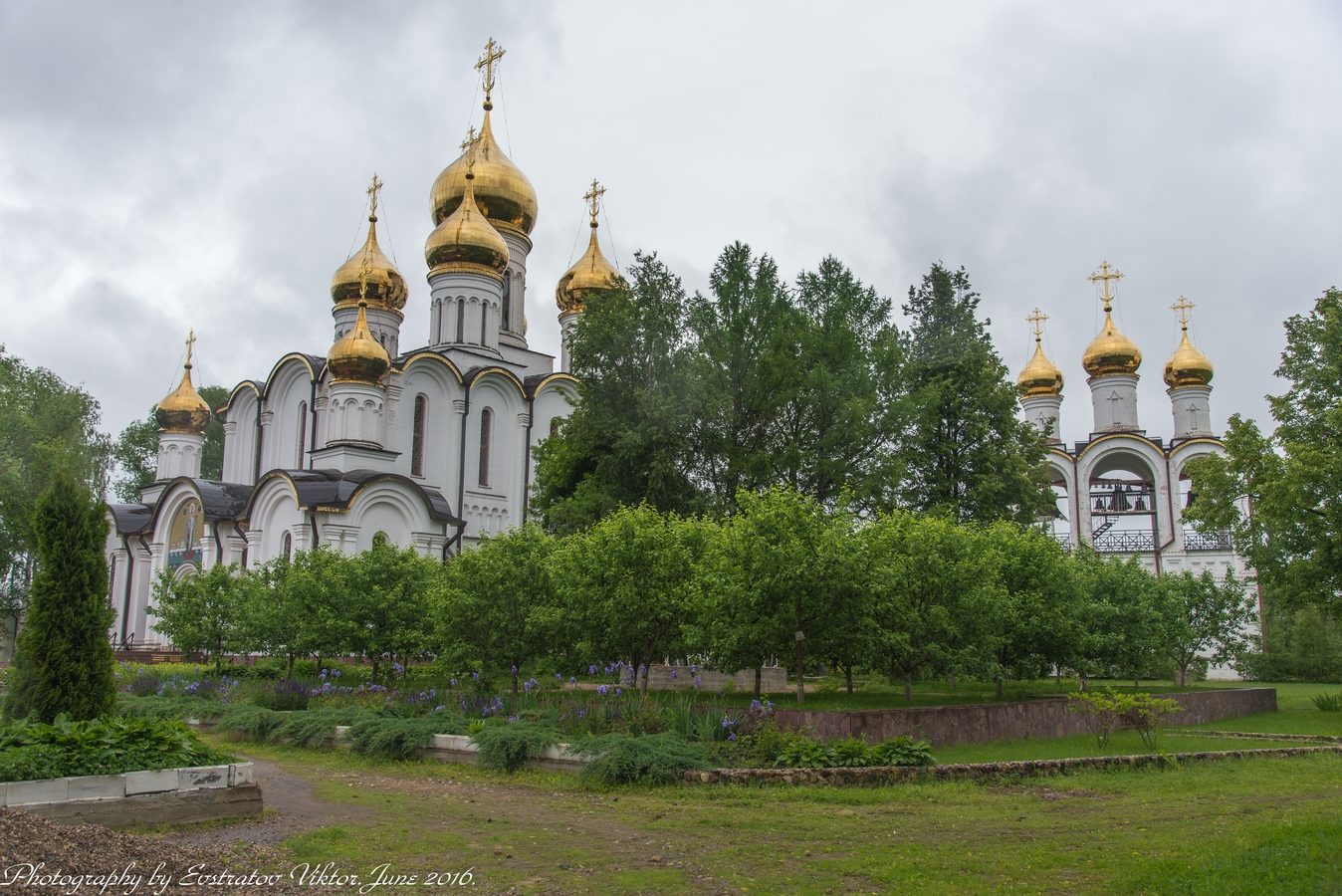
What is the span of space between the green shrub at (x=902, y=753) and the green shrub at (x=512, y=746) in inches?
131

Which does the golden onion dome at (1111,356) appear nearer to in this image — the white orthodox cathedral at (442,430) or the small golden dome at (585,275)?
the white orthodox cathedral at (442,430)

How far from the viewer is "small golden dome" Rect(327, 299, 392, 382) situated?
1282 inches

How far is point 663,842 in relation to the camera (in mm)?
7977

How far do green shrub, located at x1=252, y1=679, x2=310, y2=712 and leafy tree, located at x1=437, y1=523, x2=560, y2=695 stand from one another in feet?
7.48

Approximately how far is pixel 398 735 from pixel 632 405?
1071 centimetres

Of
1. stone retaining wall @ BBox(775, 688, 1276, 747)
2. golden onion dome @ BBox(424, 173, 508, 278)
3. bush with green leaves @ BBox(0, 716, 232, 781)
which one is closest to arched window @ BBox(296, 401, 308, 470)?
golden onion dome @ BBox(424, 173, 508, 278)

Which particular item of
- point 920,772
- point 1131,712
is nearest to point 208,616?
point 920,772

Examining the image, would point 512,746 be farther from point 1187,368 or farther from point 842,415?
point 1187,368

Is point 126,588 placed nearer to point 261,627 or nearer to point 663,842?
point 261,627

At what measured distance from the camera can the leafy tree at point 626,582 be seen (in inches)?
573

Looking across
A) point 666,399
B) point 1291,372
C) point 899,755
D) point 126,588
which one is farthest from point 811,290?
point 126,588

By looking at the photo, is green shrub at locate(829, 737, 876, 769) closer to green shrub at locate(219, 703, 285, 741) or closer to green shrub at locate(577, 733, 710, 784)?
green shrub at locate(577, 733, 710, 784)

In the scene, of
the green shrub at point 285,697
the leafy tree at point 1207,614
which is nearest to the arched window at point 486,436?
the green shrub at point 285,697

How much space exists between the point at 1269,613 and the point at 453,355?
2752cm
